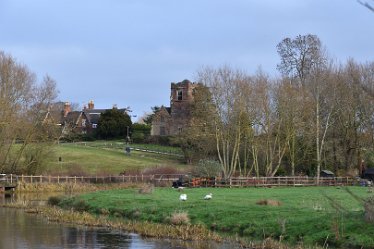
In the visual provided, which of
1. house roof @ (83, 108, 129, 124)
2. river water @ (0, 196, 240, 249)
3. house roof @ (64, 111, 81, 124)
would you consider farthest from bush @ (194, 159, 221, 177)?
house roof @ (64, 111, 81, 124)

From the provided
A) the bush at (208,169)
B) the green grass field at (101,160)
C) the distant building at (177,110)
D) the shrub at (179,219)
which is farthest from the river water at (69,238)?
the distant building at (177,110)

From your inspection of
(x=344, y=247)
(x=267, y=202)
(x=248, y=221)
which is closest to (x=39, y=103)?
(x=267, y=202)

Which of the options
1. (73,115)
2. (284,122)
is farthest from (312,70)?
(73,115)

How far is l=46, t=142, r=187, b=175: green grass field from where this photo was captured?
73.5m

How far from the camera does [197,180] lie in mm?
58625

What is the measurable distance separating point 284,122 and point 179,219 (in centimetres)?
3758

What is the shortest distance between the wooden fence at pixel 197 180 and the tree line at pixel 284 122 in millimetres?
2449

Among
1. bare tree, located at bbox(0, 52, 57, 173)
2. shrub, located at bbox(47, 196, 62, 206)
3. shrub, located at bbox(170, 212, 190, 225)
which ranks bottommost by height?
shrub, located at bbox(47, 196, 62, 206)

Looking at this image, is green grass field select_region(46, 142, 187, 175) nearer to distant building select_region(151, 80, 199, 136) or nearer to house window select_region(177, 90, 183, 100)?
distant building select_region(151, 80, 199, 136)

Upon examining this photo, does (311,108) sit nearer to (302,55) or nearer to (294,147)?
(294,147)

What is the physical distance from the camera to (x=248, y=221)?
26516 millimetres

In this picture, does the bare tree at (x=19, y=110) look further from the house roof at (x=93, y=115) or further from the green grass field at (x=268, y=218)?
the house roof at (x=93, y=115)

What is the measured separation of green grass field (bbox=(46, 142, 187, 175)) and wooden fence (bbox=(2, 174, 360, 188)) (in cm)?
406

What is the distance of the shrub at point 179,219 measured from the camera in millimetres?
28125
